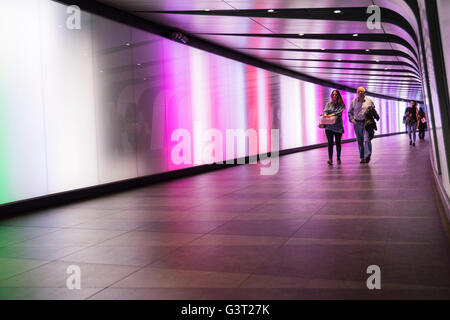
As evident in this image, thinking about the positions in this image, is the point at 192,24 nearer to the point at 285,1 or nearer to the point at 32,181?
the point at 285,1

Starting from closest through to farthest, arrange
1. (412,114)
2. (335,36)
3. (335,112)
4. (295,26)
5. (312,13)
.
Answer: (312,13)
(295,26)
(335,112)
(335,36)
(412,114)

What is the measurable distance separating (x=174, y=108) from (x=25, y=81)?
5.35 metres

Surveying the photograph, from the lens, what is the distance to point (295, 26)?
1217cm

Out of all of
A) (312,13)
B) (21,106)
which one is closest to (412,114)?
(312,13)

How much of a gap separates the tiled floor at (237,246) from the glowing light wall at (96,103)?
1.09m

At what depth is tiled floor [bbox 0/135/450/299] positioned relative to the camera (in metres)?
3.61

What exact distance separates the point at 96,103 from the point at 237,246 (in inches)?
234

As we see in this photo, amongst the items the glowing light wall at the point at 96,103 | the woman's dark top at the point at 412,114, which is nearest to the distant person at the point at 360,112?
the glowing light wall at the point at 96,103

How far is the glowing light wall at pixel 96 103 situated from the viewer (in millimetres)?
7762

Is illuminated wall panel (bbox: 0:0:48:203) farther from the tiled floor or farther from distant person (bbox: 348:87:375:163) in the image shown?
distant person (bbox: 348:87:375:163)

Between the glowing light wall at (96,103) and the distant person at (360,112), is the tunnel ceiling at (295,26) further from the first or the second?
the distant person at (360,112)

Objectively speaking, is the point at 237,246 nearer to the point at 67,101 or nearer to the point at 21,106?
the point at 21,106

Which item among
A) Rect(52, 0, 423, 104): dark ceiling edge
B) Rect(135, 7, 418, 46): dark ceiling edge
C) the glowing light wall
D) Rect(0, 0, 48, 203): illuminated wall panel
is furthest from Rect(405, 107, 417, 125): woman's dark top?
Rect(0, 0, 48, 203): illuminated wall panel

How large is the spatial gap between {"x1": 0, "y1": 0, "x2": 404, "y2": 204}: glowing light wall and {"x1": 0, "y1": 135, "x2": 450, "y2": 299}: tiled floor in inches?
43.0
